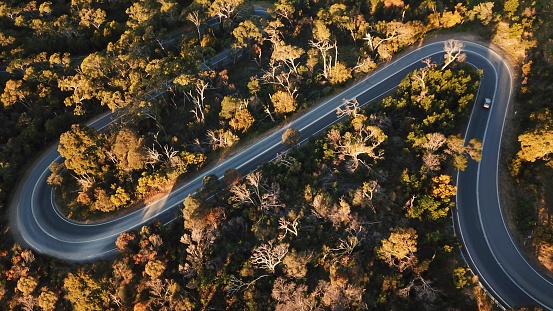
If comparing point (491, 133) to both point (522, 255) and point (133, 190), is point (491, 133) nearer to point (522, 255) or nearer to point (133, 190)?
point (522, 255)

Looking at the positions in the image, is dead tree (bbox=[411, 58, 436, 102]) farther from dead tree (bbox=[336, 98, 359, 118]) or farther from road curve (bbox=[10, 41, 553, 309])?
dead tree (bbox=[336, 98, 359, 118])

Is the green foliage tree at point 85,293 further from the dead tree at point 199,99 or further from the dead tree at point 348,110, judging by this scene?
the dead tree at point 348,110

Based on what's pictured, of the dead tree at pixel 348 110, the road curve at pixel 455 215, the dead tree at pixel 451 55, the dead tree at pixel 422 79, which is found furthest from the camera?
the dead tree at pixel 451 55

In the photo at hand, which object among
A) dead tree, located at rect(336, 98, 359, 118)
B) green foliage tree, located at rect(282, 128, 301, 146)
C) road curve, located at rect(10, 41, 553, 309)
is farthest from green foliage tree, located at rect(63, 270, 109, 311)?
dead tree, located at rect(336, 98, 359, 118)

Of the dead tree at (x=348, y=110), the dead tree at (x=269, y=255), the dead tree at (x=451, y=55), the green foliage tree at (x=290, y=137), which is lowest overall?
the dead tree at (x=269, y=255)

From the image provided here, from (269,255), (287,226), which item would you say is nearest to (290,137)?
(287,226)

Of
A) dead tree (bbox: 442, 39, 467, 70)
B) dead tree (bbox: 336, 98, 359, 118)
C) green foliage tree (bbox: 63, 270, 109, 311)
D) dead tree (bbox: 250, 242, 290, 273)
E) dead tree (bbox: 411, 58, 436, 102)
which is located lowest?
green foliage tree (bbox: 63, 270, 109, 311)

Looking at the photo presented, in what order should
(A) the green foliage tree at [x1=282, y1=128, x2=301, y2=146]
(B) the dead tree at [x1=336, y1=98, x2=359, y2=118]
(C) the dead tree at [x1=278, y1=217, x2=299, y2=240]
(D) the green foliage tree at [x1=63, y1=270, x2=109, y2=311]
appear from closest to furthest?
(D) the green foliage tree at [x1=63, y1=270, x2=109, y2=311]
(C) the dead tree at [x1=278, y1=217, x2=299, y2=240]
(B) the dead tree at [x1=336, y1=98, x2=359, y2=118]
(A) the green foliage tree at [x1=282, y1=128, x2=301, y2=146]

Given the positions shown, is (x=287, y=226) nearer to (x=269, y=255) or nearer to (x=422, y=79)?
(x=269, y=255)

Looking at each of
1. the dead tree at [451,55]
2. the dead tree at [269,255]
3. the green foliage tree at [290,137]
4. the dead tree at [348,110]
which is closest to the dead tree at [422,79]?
the dead tree at [451,55]
